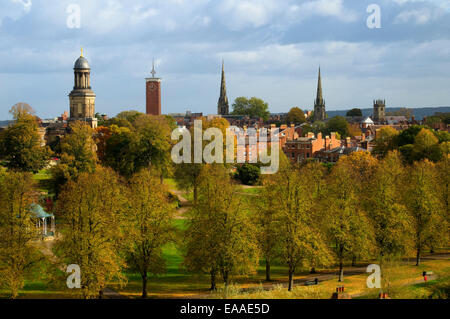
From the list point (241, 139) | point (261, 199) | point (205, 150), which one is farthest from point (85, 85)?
point (261, 199)

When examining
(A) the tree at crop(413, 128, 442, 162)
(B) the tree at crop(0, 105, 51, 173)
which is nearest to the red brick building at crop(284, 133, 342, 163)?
Answer: (A) the tree at crop(413, 128, 442, 162)

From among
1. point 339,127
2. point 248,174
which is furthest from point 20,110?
point 339,127

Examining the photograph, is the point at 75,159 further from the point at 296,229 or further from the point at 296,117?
the point at 296,117

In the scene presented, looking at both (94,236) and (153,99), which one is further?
(153,99)

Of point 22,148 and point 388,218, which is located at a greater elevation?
point 22,148

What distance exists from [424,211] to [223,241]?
57.1 ft

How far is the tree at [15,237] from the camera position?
33875 mm

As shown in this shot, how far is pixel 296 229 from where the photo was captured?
38.8 m

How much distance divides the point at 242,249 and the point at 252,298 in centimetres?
919

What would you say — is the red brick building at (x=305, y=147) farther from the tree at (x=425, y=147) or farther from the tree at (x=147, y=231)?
the tree at (x=147, y=231)

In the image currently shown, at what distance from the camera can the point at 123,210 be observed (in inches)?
1535

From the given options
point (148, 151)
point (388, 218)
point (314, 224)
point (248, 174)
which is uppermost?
point (148, 151)
